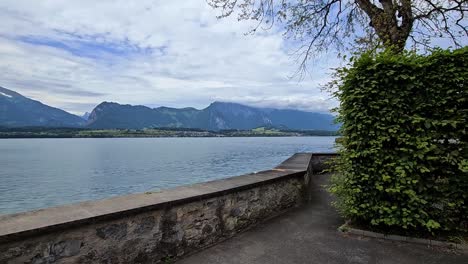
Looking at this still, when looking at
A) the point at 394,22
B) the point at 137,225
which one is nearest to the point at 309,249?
the point at 137,225

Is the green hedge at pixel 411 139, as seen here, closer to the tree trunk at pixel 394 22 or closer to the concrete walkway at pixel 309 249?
the concrete walkway at pixel 309 249

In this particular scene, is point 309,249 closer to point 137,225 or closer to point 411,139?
point 411,139

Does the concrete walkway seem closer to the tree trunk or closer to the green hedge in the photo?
the green hedge

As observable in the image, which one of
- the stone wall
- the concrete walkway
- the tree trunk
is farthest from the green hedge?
the tree trunk

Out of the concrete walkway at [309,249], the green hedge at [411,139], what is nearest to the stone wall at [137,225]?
the concrete walkway at [309,249]

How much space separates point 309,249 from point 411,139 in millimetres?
2128

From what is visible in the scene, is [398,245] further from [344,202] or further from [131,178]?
[131,178]

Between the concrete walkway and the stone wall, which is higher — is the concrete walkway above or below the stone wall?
below

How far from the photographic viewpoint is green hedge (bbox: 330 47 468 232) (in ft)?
13.1

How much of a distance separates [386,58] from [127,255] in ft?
14.3

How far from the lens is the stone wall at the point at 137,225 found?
251cm

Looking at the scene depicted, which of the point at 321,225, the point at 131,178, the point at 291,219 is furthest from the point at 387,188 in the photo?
the point at 131,178

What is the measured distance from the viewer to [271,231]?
460 centimetres

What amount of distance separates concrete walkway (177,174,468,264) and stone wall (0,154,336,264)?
0.26 metres
